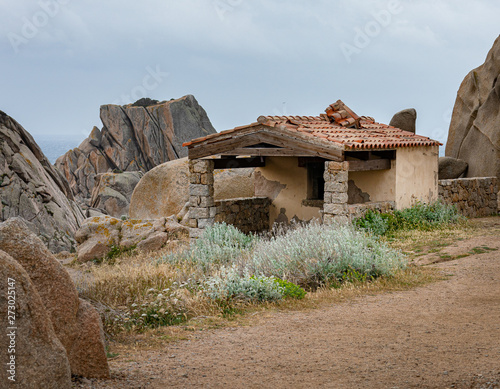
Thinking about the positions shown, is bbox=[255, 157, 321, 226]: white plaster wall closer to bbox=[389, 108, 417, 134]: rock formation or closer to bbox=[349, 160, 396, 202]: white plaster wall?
bbox=[349, 160, 396, 202]: white plaster wall

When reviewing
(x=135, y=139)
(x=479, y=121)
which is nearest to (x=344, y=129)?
(x=479, y=121)

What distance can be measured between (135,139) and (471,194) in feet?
104

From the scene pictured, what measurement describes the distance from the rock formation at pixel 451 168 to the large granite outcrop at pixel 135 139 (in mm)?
24891

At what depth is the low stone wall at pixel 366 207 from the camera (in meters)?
12.2

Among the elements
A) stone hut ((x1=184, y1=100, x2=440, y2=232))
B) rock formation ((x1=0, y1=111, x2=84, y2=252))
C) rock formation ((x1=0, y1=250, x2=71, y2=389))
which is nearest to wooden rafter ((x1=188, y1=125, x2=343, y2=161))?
stone hut ((x1=184, y1=100, x2=440, y2=232))

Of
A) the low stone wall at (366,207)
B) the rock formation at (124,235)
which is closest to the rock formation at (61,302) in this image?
the low stone wall at (366,207)

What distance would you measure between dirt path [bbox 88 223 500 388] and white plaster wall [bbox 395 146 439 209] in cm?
691

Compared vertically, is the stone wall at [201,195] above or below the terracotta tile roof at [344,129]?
below

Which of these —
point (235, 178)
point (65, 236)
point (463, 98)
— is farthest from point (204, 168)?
point (463, 98)

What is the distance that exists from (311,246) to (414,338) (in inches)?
140

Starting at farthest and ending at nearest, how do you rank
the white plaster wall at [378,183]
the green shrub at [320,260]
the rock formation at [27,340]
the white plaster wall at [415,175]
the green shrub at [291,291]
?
the white plaster wall at [415,175] < the white plaster wall at [378,183] < the green shrub at [320,260] < the green shrub at [291,291] < the rock formation at [27,340]

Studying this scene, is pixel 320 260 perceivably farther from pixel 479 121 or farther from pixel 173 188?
pixel 479 121

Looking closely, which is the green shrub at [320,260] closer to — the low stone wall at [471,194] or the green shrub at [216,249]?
the green shrub at [216,249]

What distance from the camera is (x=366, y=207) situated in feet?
42.0
